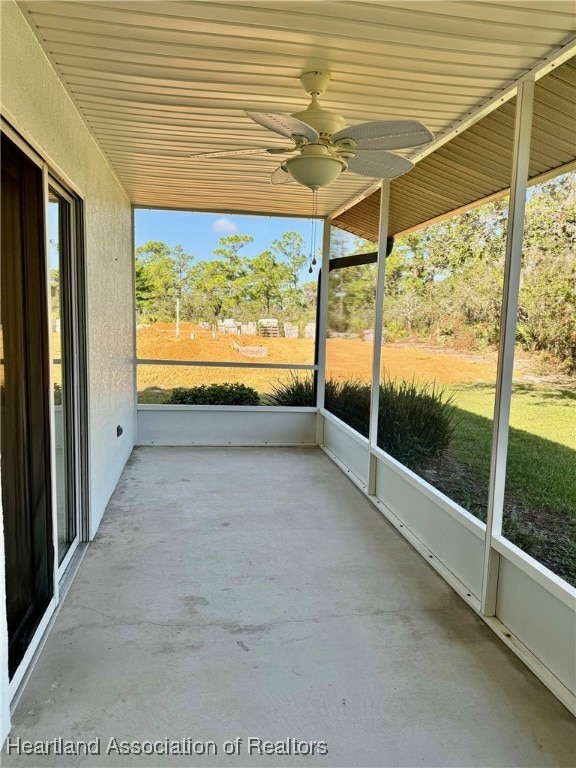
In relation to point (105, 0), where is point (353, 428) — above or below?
below

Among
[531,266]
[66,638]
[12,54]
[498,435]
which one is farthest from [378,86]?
[66,638]

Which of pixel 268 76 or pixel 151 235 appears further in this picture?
pixel 151 235

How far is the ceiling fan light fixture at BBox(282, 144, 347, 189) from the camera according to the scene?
2.31m

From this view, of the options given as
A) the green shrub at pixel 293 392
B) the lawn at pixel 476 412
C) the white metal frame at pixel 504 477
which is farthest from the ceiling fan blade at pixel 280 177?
the green shrub at pixel 293 392

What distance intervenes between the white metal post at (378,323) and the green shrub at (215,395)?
222 cm

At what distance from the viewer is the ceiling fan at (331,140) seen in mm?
2025

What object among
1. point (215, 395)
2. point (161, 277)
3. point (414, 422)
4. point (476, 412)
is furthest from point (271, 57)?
point (215, 395)

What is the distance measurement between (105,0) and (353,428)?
413 cm

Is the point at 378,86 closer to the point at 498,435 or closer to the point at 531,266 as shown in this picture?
the point at 531,266

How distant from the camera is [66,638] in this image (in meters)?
2.22

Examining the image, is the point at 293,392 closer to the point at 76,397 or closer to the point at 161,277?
the point at 161,277

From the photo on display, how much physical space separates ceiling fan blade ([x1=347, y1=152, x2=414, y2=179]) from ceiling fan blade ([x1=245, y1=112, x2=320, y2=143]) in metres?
0.37

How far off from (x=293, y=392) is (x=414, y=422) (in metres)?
2.10

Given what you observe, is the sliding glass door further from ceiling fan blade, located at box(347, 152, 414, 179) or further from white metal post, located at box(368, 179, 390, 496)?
white metal post, located at box(368, 179, 390, 496)
